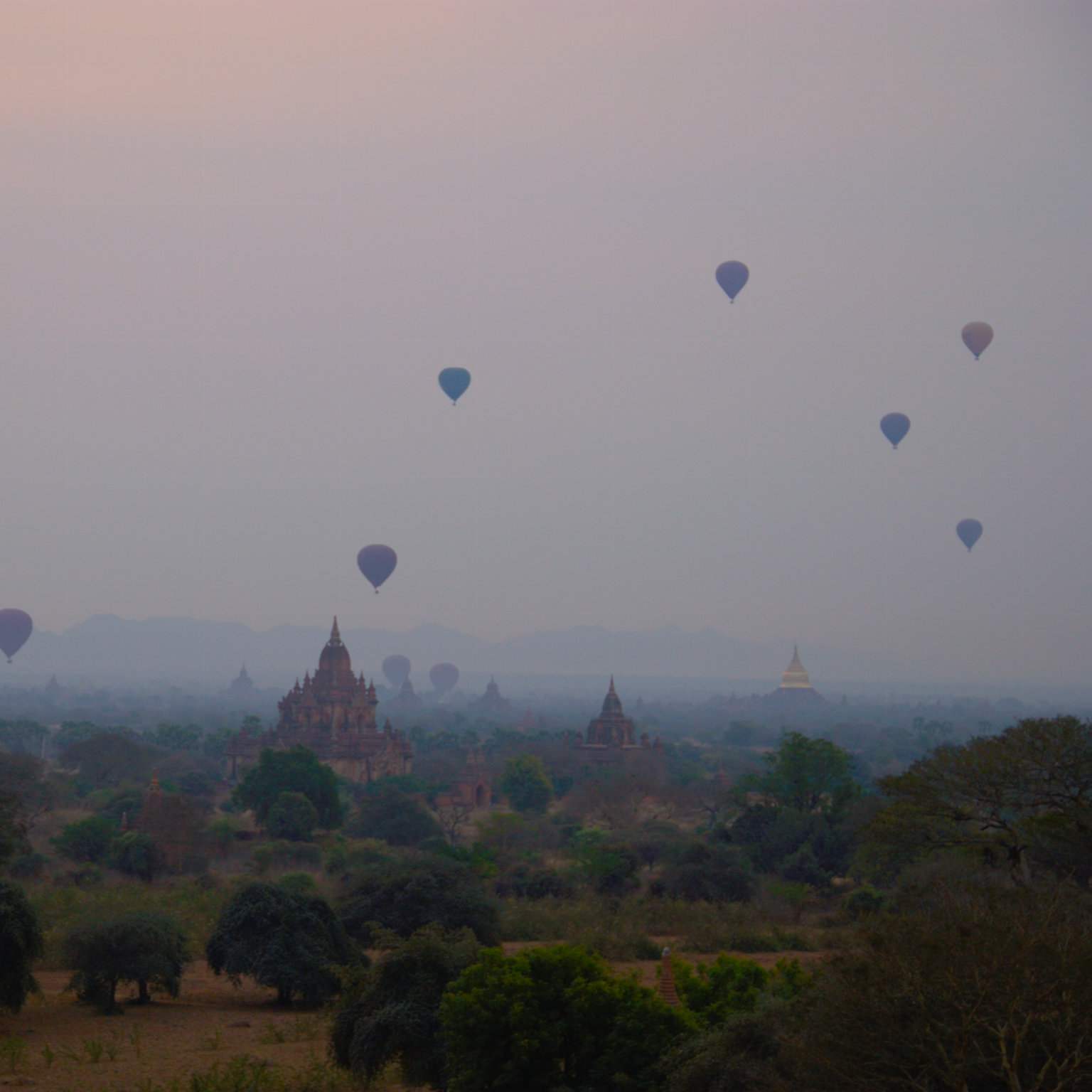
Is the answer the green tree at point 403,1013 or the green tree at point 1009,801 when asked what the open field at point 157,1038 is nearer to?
the green tree at point 403,1013

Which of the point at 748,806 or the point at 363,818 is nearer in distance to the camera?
the point at 748,806

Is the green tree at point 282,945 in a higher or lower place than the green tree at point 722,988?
lower

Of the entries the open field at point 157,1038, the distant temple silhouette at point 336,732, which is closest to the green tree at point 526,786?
the distant temple silhouette at point 336,732

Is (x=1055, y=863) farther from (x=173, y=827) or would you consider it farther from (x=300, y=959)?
(x=173, y=827)

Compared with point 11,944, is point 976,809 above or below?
above

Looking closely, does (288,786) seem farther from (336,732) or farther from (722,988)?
(722,988)

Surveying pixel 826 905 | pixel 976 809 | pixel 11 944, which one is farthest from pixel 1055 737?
pixel 11 944

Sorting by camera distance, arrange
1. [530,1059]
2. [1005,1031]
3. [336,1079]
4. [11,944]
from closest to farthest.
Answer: [1005,1031] < [530,1059] < [336,1079] < [11,944]
